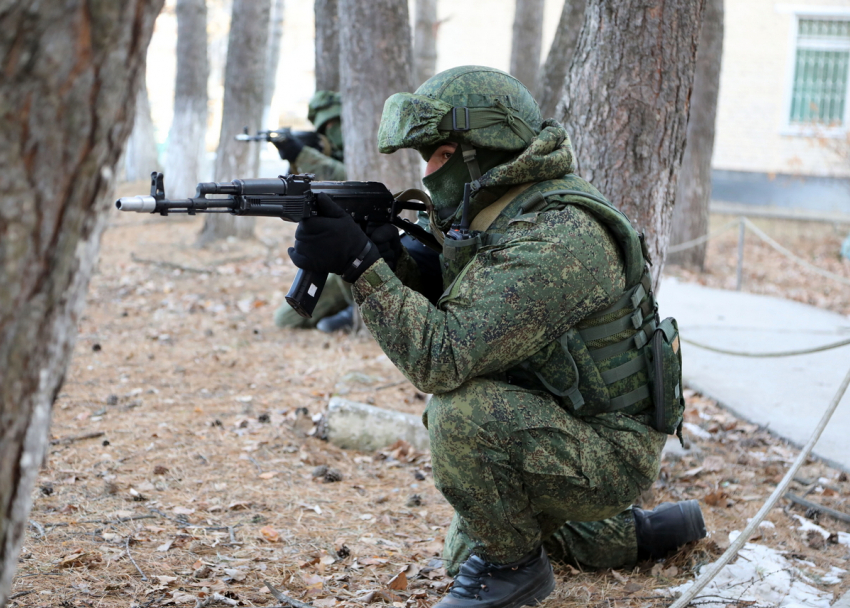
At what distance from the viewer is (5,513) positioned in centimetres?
149

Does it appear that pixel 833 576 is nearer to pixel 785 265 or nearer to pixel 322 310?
pixel 322 310

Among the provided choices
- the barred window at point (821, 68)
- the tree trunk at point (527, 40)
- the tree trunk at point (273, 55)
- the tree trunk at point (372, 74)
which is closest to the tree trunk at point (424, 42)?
the tree trunk at point (527, 40)

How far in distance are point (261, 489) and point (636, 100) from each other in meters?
2.41

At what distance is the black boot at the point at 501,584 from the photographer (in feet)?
8.81

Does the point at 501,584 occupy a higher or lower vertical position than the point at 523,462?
lower

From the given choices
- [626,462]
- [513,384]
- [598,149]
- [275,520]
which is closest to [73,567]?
[275,520]

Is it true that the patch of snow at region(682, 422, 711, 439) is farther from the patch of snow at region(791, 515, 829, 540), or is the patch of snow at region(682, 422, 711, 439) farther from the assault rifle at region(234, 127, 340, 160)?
the assault rifle at region(234, 127, 340, 160)

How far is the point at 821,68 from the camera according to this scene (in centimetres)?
1966

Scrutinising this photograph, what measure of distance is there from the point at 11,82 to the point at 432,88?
1589 millimetres

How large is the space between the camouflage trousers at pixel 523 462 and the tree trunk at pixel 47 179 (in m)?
1.32

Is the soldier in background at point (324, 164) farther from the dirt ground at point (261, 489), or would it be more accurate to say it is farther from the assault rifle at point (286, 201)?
the assault rifle at point (286, 201)

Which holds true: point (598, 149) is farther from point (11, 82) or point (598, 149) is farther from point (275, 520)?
point (11, 82)

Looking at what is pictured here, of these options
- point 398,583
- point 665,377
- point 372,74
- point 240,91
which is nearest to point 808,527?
point 665,377

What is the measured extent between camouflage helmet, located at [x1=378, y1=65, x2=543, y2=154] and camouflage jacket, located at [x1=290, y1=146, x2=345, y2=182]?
13.1 feet
